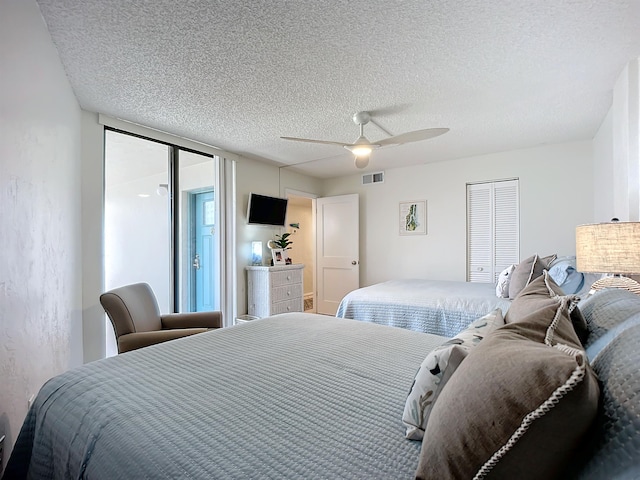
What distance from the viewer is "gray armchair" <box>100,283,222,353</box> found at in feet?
7.38

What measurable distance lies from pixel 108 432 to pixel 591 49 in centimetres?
301

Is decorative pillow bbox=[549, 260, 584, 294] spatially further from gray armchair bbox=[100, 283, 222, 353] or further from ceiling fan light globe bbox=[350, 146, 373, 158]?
gray armchair bbox=[100, 283, 222, 353]

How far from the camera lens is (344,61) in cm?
207

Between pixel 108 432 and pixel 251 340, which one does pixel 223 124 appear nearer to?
pixel 251 340

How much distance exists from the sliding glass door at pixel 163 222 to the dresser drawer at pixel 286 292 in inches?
29.1

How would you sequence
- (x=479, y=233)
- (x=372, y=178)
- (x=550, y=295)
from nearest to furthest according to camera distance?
(x=550, y=295)
(x=479, y=233)
(x=372, y=178)

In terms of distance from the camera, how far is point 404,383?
44.9 inches

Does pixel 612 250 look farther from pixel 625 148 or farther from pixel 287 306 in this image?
pixel 287 306

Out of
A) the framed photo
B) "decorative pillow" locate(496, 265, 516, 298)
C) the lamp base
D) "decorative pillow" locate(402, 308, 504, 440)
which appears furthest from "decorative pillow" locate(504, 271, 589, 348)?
the framed photo

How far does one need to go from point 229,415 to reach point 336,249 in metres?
4.68

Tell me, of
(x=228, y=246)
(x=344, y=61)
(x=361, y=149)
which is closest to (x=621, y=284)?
(x=361, y=149)

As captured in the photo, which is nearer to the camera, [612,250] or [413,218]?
[612,250]

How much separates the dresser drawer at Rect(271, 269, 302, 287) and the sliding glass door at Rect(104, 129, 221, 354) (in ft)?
2.39

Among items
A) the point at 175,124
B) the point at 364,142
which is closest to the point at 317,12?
the point at 364,142
